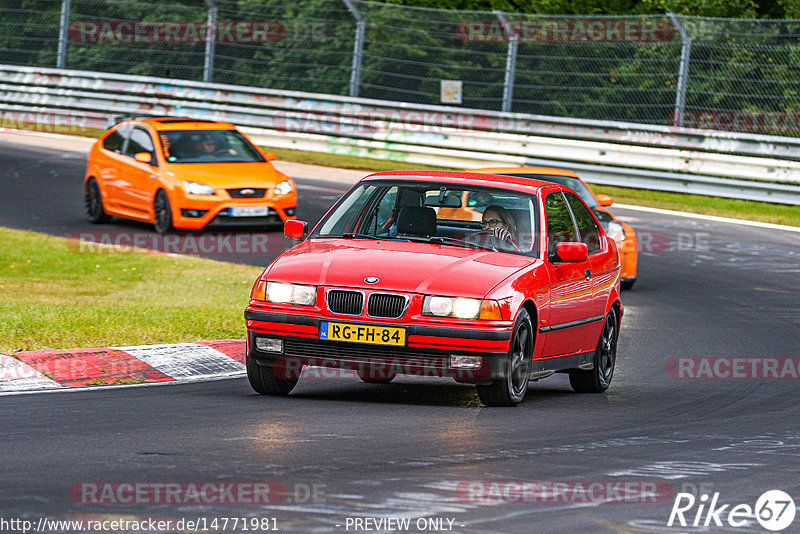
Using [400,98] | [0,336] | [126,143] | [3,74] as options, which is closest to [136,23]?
[3,74]

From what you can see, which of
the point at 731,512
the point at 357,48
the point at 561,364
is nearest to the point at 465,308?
the point at 561,364

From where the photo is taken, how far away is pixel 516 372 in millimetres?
9258

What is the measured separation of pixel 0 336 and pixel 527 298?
14.1 ft

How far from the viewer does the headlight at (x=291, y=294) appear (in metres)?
8.95

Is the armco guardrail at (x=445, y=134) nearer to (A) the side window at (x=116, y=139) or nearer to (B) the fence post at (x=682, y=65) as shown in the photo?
(B) the fence post at (x=682, y=65)

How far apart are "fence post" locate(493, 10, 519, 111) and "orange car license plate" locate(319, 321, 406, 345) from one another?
1740 cm

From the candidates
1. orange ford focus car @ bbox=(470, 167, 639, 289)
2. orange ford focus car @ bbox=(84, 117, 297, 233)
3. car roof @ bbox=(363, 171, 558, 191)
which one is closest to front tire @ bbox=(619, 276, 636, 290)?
orange ford focus car @ bbox=(470, 167, 639, 289)

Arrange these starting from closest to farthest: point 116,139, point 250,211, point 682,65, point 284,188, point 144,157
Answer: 1. point 250,211
2. point 284,188
3. point 144,157
4. point 116,139
5. point 682,65

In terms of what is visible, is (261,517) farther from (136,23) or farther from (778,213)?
(136,23)

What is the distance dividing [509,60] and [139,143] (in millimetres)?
7714

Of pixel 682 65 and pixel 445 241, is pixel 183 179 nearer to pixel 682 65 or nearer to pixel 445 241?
pixel 682 65

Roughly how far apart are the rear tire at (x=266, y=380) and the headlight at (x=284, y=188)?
34.2 feet

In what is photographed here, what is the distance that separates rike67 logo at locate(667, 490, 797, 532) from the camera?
629 centimetres

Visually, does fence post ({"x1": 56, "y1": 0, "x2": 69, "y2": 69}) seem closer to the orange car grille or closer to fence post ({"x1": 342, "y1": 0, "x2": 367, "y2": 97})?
fence post ({"x1": 342, "y1": 0, "x2": 367, "y2": 97})
